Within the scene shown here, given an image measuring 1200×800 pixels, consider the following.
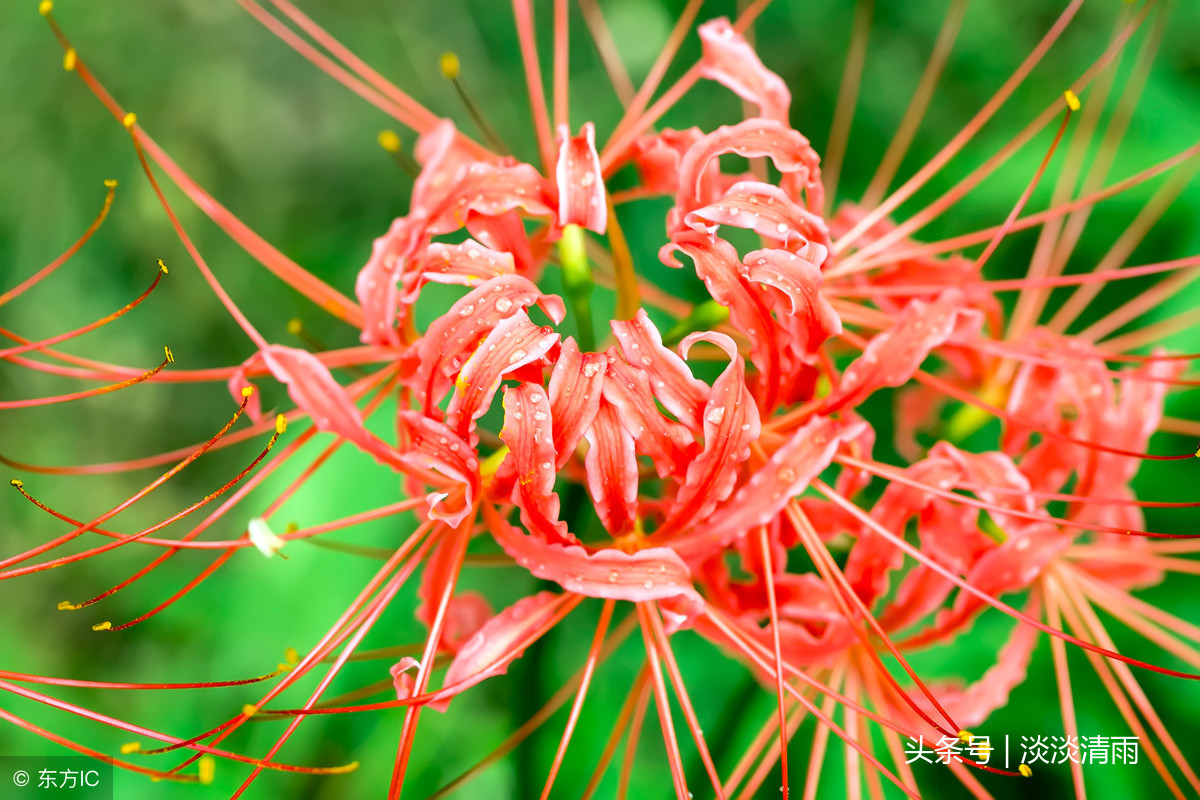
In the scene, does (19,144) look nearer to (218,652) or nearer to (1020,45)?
(218,652)

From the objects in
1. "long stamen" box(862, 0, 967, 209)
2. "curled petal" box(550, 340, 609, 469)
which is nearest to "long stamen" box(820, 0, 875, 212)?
"long stamen" box(862, 0, 967, 209)

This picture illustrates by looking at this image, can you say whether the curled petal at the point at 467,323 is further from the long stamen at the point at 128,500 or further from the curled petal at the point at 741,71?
the curled petal at the point at 741,71

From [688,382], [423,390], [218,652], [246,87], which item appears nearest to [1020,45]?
[688,382]

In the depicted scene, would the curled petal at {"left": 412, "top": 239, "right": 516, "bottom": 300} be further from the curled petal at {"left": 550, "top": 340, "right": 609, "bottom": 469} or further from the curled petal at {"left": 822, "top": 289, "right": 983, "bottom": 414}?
the curled petal at {"left": 822, "top": 289, "right": 983, "bottom": 414}

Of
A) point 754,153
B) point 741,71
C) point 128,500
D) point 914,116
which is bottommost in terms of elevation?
point 128,500

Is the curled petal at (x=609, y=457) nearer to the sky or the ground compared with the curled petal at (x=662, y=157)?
nearer to the ground

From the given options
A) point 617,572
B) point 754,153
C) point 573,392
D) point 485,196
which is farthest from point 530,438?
point 754,153

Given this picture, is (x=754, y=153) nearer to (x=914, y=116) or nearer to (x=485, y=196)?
(x=485, y=196)

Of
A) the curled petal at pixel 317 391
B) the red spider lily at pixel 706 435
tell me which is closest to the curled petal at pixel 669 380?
the red spider lily at pixel 706 435
